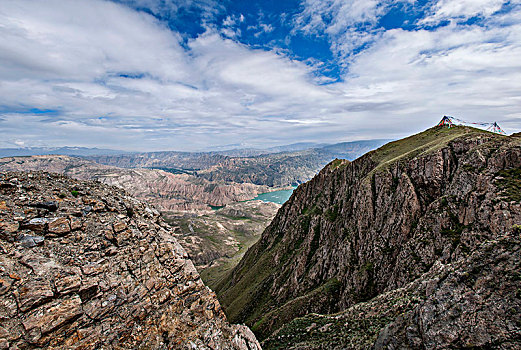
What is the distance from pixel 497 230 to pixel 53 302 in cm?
3402

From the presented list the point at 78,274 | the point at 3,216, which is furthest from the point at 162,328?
the point at 3,216

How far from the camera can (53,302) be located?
8.99m

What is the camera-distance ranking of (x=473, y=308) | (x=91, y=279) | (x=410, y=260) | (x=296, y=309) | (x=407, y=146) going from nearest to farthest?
(x=91, y=279) → (x=473, y=308) → (x=410, y=260) → (x=296, y=309) → (x=407, y=146)

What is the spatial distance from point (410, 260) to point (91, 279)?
112 ft

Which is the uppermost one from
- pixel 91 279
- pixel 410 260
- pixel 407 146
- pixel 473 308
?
pixel 407 146

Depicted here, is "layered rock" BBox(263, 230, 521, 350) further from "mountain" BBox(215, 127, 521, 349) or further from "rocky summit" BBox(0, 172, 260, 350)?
"rocky summit" BBox(0, 172, 260, 350)

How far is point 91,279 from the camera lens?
10289 mm

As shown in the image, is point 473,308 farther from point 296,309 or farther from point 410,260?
point 296,309

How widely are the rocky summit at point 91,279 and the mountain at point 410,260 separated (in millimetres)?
12232

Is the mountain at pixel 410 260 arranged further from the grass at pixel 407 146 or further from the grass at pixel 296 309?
the grass at pixel 407 146

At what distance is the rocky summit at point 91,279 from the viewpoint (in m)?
8.59

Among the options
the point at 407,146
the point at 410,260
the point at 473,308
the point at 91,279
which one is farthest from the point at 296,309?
the point at 407,146

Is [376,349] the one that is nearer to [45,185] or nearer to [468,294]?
[468,294]

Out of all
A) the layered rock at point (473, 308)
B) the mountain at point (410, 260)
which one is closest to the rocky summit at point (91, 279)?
the layered rock at point (473, 308)
